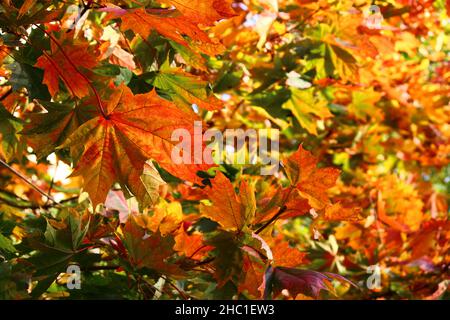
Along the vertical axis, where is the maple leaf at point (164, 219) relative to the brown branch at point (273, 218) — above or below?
below

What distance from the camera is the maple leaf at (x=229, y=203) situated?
1.08 meters

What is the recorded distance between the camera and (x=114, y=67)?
49.1 inches

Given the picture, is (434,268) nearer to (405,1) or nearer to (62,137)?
(405,1)

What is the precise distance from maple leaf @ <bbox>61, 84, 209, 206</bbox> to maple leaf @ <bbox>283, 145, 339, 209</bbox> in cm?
19

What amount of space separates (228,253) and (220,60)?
2.92ft

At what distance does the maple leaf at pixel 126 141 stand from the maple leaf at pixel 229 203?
0.05 metres

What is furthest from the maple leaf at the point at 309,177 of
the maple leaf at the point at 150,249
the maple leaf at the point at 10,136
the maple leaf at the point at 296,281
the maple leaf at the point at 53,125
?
the maple leaf at the point at 10,136

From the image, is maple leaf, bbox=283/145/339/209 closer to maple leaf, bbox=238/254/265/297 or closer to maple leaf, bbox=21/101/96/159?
maple leaf, bbox=238/254/265/297

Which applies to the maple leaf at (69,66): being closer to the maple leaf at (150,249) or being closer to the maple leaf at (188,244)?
the maple leaf at (150,249)

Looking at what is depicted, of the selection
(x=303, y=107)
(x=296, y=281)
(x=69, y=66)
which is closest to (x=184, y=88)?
(x=69, y=66)

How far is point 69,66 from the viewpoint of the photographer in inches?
45.9

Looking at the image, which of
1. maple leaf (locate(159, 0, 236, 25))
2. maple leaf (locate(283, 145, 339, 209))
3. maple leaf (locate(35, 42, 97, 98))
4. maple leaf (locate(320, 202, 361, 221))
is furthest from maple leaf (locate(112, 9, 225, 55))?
maple leaf (locate(320, 202, 361, 221))

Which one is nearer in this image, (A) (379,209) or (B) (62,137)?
(B) (62,137)
